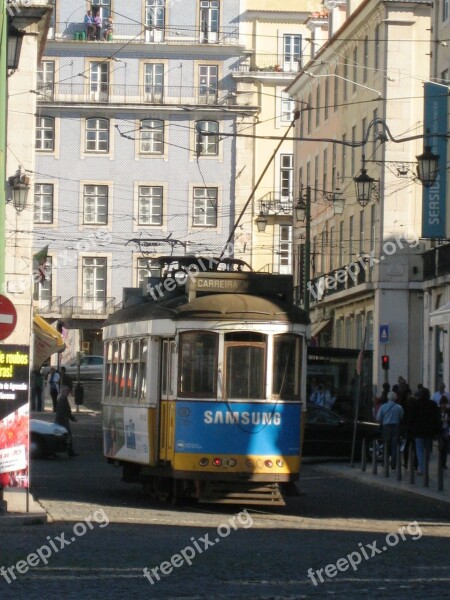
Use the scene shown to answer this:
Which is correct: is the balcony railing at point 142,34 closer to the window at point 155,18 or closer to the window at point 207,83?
the window at point 155,18

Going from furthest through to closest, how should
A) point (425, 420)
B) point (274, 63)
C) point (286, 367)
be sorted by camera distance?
point (274, 63), point (425, 420), point (286, 367)

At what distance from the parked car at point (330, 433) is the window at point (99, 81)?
48.7 meters

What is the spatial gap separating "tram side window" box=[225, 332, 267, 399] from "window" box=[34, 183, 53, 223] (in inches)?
2423

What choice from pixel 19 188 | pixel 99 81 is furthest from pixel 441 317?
pixel 99 81

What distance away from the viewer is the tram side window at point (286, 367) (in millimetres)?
22109

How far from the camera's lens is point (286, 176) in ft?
283

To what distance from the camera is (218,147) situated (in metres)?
83.6

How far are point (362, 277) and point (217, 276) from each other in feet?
114

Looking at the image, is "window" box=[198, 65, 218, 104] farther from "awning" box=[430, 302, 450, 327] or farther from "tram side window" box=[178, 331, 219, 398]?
"tram side window" box=[178, 331, 219, 398]

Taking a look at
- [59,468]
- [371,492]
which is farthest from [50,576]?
[59,468]

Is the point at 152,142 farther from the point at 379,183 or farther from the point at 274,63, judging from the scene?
the point at 379,183

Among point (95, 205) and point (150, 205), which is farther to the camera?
point (150, 205)

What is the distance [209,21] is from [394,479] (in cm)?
5688

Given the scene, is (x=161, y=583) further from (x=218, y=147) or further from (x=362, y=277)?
(x=218, y=147)
